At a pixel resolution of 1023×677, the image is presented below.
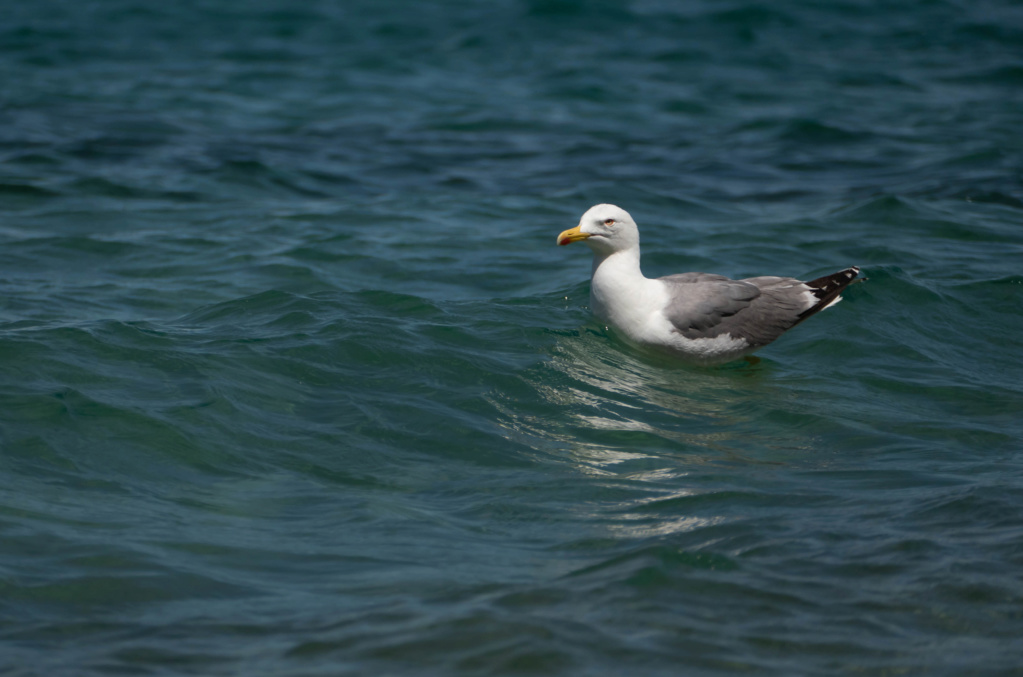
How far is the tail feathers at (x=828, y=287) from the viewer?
25.4 ft

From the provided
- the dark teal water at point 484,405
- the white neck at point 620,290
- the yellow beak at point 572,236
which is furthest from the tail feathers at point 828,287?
the yellow beak at point 572,236

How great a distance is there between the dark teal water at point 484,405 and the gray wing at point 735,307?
1.09ft

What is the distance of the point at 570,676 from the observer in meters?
3.69

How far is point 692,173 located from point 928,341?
588 cm

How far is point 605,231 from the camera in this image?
7367mm

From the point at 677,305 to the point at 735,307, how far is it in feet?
1.57

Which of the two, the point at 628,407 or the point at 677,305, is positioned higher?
the point at 677,305

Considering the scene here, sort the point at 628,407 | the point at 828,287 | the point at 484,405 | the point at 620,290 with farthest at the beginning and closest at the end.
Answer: the point at 828,287
the point at 620,290
the point at 628,407
the point at 484,405

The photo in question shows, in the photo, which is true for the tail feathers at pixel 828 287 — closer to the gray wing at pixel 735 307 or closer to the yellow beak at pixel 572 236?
the gray wing at pixel 735 307

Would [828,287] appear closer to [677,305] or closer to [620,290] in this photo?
[677,305]

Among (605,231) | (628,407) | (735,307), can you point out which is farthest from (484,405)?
(735,307)

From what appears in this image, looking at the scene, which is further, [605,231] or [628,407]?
[605,231]

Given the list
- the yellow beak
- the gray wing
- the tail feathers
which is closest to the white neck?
the gray wing

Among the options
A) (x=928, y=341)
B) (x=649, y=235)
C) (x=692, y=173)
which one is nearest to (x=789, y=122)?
(x=692, y=173)
